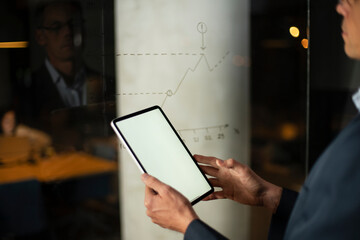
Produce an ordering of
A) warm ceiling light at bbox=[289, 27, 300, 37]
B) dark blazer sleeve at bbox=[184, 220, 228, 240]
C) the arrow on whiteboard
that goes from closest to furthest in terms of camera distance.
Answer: dark blazer sleeve at bbox=[184, 220, 228, 240] < the arrow on whiteboard < warm ceiling light at bbox=[289, 27, 300, 37]

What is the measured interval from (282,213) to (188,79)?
1.80 feet

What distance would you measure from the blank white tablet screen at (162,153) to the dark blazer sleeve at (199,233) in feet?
0.56

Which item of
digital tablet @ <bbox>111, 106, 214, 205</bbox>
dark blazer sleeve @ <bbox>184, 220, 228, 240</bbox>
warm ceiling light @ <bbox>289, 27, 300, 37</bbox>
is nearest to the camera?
dark blazer sleeve @ <bbox>184, 220, 228, 240</bbox>

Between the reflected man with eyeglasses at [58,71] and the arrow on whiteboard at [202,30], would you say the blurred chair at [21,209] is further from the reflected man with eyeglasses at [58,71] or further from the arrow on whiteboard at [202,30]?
the arrow on whiteboard at [202,30]

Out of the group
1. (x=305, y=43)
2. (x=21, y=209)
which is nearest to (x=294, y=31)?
(x=305, y=43)

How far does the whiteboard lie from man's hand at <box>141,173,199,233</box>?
1.49 ft

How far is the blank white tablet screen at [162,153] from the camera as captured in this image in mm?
982

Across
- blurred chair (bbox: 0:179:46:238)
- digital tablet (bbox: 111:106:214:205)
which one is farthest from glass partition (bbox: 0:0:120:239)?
digital tablet (bbox: 111:106:214:205)

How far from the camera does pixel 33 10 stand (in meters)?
1.09

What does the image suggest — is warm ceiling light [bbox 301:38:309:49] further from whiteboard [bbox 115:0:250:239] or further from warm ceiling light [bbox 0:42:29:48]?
warm ceiling light [bbox 0:42:29:48]

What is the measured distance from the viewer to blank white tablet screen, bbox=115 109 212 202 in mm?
982

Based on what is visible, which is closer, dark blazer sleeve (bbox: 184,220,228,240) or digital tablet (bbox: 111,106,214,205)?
dark blazer sleeve (bbox: 184,220,228,240)

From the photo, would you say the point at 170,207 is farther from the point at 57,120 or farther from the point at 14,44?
the point at 14,44

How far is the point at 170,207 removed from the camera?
0.86 m
